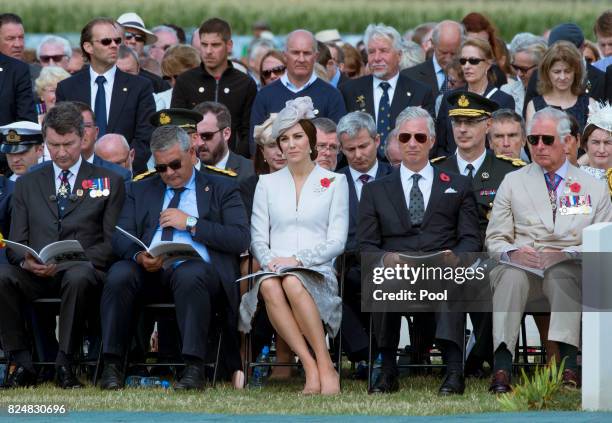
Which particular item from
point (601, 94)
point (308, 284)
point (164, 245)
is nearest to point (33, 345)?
point (164, 245)

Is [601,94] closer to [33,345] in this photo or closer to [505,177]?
[505,177]

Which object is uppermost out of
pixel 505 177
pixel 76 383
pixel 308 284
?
pixel 505 177


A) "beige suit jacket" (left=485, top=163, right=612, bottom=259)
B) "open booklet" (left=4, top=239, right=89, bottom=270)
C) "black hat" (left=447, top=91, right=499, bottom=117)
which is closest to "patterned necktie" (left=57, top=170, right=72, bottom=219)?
"open booklet" (left=4, top=239, right=89, bottom=270)

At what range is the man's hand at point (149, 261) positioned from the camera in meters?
11.9

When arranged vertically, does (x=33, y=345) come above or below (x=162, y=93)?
below

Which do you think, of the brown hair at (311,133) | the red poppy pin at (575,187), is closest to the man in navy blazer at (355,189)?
the brown hair at (311,133)

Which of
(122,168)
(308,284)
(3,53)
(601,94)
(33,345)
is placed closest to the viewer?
(308,284)

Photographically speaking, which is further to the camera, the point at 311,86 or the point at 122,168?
the point at 311,86

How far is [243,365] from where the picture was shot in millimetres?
12234

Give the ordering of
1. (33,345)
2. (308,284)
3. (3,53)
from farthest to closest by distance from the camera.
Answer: (3,53), (33,345), (308,284)

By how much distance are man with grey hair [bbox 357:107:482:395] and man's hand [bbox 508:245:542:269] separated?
1.14 ft

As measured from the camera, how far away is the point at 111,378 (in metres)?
11.8

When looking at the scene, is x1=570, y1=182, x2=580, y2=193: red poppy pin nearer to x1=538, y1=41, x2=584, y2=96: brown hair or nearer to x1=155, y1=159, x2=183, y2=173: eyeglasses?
x1=538, y1=41, x2=584, y2=96: brown hair

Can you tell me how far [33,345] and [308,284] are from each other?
89.5 inches
